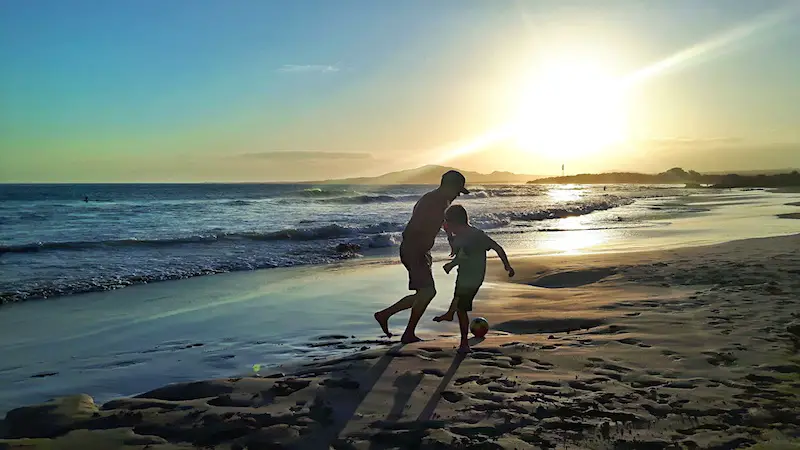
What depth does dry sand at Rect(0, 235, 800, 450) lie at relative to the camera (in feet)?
11.4

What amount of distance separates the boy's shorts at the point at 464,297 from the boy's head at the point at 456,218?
622 mm

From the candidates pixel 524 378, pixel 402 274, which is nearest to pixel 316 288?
pixel 402 274

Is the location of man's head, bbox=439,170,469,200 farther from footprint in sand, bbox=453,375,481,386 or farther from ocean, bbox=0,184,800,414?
footprint in sand, bbox=453,375,481,386

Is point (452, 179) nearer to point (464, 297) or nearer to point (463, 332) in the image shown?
point (464, 297)

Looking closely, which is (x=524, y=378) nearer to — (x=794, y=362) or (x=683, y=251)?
(x=794, y=362)

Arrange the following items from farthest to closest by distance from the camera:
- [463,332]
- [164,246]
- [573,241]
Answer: [573,241], [164,246], [463,332]

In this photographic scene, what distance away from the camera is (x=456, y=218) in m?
5.74

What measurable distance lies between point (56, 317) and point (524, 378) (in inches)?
292

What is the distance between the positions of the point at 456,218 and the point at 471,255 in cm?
42

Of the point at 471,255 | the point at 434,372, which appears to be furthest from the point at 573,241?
the point at 434,372

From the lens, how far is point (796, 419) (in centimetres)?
354

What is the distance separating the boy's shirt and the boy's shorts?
52mm

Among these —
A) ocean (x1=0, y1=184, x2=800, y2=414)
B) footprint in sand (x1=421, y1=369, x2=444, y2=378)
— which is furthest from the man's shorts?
footprint in sand (x1=421, y1=369, x2=444, y2=378)

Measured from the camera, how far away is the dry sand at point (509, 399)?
347 centimetres
